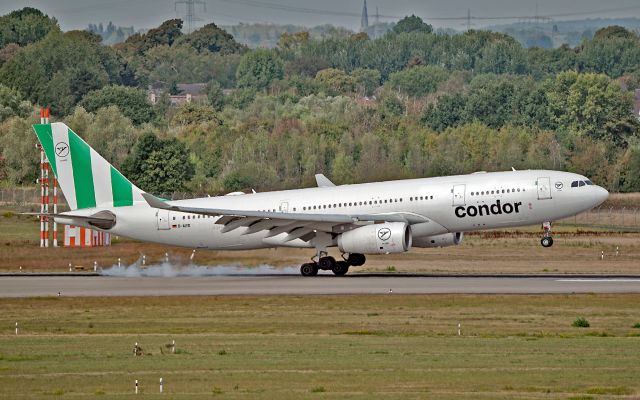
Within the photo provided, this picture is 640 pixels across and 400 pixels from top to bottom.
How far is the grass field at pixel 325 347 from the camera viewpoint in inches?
1339

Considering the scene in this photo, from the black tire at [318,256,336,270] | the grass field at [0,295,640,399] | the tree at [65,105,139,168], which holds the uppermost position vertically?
the tree at [65,105,139,168]

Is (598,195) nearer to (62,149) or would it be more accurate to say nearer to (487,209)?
(487,209)

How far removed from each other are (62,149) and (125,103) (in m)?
120

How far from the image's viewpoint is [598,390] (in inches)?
1314

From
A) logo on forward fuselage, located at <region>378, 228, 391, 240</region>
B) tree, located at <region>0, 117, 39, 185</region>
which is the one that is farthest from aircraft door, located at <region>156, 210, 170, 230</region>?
tree, located at <region>0, 117, 39, 185</region>

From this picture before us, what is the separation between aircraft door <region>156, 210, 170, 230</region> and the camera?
217 feet

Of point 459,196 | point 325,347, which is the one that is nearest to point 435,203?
point 459,196

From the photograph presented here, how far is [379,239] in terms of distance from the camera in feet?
201

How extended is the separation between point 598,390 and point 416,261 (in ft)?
123

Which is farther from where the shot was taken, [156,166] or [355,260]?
[156,166]

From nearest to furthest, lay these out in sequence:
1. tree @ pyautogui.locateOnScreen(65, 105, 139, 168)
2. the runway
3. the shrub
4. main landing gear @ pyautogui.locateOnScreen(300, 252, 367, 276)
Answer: the shrub, the runway, main landing gear @ pyautogui.locateOnScreen(300, 252, 367, 276), tree @ pyautogui.locateOnScreen(65, 105, 139, 168)

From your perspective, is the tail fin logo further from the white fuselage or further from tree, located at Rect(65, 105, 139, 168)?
tree, located at Rect(65, 105, 139, 168)

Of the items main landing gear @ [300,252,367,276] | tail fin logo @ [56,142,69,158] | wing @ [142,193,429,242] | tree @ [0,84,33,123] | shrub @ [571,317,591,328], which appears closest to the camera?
shrub @ [571,317,591,328]

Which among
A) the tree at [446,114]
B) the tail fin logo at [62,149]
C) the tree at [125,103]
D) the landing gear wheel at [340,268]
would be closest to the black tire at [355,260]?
the landing gear wheel at [340,268]
